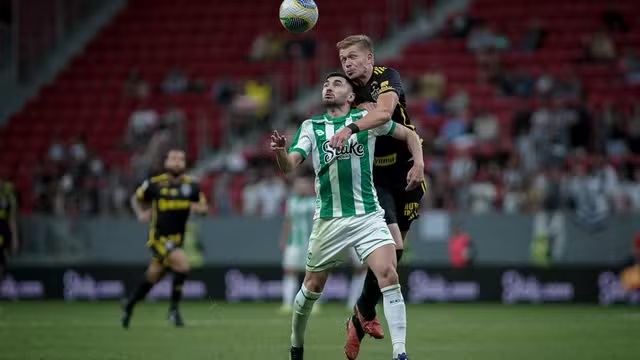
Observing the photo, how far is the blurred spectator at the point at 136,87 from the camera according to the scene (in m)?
30.8

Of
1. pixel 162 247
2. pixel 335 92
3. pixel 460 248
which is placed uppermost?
pixel 335 92

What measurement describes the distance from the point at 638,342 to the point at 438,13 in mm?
18098

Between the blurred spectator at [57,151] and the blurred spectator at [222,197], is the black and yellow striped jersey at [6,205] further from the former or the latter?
the blurred spectator at [57,151]

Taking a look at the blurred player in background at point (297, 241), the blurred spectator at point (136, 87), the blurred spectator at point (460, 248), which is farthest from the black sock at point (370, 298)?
the blurred spectator at point (136, 87)

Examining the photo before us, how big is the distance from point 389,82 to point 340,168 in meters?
0.90

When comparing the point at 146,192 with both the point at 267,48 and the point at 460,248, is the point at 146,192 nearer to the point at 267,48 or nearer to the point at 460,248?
the point at 460,248

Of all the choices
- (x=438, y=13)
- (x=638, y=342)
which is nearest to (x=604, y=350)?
(x=638, y=342)

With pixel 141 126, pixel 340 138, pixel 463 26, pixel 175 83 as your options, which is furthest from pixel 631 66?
pixel 340 138

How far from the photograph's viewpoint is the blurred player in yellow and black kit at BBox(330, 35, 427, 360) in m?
10.2

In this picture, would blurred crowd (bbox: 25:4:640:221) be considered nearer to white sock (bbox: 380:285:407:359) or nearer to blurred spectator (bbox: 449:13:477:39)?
blurred spectator (bbox: 449:13:477:39)

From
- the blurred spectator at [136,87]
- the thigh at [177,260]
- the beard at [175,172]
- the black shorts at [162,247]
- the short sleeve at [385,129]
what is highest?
the blurred spectator at [136,87]

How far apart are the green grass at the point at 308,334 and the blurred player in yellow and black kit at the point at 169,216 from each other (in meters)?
0.60

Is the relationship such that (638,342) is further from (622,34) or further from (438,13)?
(438,13)

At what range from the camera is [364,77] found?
33.9ft
